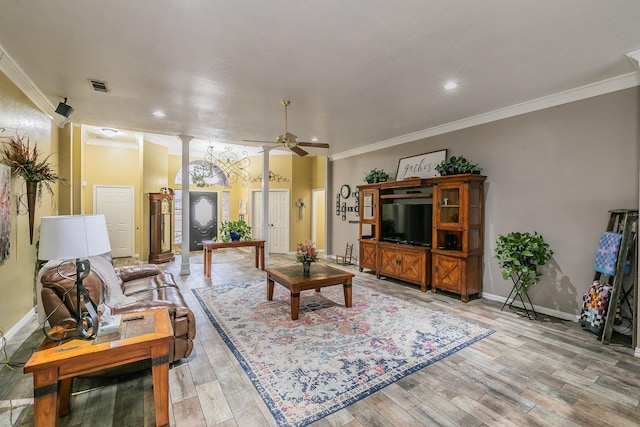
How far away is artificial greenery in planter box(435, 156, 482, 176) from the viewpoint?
4.45 meters

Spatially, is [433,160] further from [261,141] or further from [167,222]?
[167,222]

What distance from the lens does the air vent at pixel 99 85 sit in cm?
338

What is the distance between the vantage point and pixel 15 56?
2822mm

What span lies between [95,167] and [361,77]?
296 inches

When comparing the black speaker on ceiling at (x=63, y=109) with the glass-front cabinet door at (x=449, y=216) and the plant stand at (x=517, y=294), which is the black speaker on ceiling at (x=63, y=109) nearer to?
the glass-front cabinet door at (x=449, y=216)

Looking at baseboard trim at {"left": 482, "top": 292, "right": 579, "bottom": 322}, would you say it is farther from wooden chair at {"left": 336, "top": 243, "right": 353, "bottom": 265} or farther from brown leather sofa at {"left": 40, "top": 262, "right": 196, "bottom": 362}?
brown leather sofa at {"left": 40, "top": 262, "right": 196, "bottom": 362}

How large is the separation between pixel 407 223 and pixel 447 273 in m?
1.21

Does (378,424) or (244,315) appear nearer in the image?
(378,424)

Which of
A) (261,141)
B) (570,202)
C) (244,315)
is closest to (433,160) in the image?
(570,202)

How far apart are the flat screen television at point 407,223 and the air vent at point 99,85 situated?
4.82 metres

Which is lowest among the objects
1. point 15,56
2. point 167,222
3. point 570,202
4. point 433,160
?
point 167,222

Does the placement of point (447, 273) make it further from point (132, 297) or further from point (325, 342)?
point (132, 297)

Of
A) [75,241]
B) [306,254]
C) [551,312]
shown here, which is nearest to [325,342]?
[306,254]

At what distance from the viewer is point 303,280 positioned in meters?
3.72
